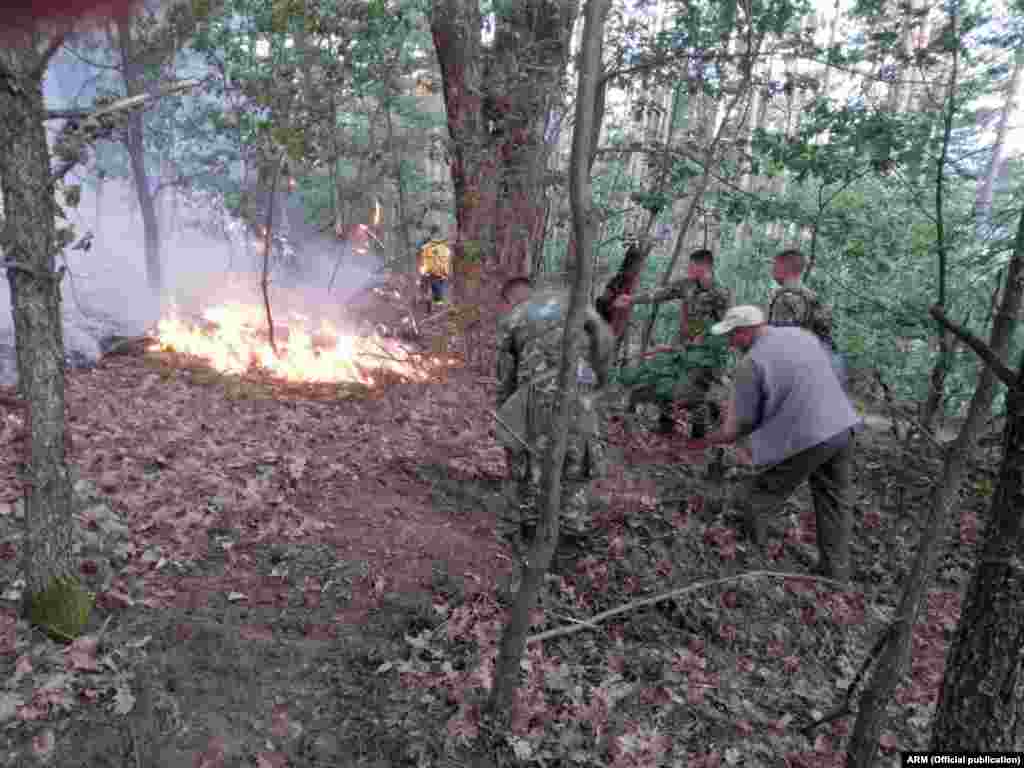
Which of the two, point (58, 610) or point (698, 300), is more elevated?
point (698, 300)

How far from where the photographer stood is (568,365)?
2.83 m

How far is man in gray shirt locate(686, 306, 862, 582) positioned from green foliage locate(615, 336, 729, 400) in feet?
3.41

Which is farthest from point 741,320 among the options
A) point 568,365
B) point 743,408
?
point 568,365

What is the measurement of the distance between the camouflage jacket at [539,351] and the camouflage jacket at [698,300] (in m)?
2.79

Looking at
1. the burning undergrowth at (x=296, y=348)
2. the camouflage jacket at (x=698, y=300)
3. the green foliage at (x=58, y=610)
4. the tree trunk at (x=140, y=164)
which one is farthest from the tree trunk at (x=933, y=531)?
the tree trunk at (x=140, y=164)

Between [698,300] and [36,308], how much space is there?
6424 millimetres

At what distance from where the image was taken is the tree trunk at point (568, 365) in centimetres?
246

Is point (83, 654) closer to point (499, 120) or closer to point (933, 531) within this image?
point (933, 531)

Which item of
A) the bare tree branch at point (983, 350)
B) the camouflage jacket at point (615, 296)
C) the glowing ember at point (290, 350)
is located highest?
the bare tree branch at point (983, 350)

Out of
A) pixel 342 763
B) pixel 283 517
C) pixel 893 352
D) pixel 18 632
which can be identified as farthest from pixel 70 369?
pixel 893 352

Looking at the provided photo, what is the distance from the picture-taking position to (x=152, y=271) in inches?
518

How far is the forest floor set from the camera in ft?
10.9

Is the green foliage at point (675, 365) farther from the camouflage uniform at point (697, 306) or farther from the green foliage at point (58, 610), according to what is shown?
the green foliage at point (58, 610)

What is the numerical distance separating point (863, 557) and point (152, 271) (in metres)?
13.2
